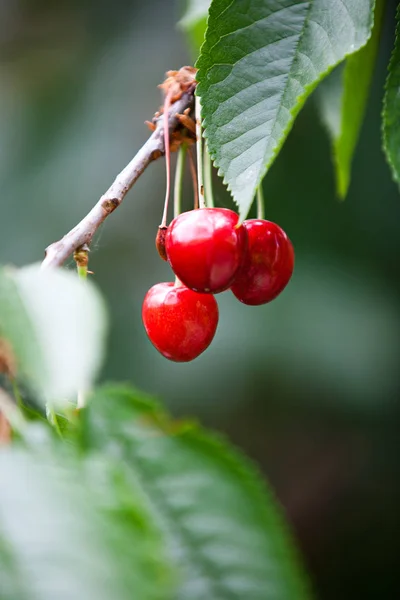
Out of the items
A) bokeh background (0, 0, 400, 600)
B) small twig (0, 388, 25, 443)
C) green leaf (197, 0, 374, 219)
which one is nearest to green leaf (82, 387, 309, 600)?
small twig (0, 388, 25, 443)

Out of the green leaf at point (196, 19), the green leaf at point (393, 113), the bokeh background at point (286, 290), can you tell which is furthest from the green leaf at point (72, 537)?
the bokeh background at point (286, 290)

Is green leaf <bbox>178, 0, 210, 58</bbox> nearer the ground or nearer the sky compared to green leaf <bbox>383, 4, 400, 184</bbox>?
nearer the sky

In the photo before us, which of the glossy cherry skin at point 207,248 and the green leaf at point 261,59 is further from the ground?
the green leaf at point 261,59

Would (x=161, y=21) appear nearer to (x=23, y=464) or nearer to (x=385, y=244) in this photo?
(x=385, y=244)

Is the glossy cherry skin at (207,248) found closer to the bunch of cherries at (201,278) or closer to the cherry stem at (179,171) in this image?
the bunch of cherries at (201,278)

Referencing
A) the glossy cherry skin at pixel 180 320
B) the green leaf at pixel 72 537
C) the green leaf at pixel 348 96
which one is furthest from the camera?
the green leaf at pixel 348 96

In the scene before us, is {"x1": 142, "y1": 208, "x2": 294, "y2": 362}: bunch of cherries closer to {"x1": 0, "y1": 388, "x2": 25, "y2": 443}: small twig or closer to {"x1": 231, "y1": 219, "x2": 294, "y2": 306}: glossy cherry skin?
{"x1": 231, "y1": 219, "x2": 294, "y2": 306}: glossy cherry skin
